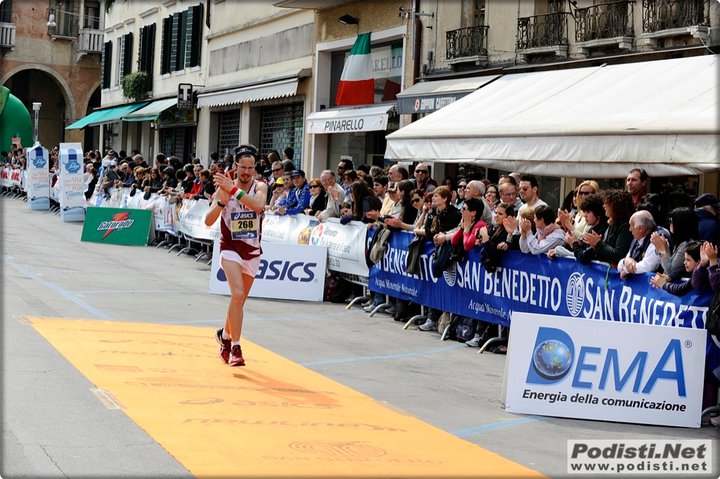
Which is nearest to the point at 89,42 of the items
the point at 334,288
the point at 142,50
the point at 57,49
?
the point at 57,49

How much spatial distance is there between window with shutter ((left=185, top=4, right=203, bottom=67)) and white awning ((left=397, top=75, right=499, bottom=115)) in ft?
55.6

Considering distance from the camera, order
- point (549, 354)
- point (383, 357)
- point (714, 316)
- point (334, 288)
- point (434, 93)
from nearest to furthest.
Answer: point (714, 316) < point (549, 354) < point (383, 357) < point (334, 288) < point (434, 93)

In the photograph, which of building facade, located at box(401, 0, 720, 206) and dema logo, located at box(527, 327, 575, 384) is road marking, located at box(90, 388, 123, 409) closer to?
dema logo, located at box(527, 327, 575, 384)

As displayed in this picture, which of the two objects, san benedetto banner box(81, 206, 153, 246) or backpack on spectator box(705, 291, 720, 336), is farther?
san benedetto banner box(81, 206, 153, 246)

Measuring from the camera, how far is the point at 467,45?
2253 cm

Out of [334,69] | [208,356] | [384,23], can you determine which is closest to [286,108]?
[334,69]

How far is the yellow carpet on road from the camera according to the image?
697 centimetres

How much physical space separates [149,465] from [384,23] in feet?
67.4

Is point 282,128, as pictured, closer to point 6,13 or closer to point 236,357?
point 236,357

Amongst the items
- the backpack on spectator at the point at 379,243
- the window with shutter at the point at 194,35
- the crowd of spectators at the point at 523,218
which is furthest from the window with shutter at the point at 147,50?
the backpack on spectator at the point at 379,243

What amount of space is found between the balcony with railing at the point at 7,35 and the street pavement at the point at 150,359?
134 ft

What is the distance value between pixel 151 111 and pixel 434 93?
21.3m

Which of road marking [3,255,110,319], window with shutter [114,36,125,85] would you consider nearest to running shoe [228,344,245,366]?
road marking [3,255,110,319]

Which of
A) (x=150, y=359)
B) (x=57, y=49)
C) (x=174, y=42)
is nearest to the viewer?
(x=150, y=359)
